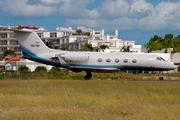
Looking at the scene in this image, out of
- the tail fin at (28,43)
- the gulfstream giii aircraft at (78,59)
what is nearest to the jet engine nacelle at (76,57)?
the gulfstream giii aircraft at (78,59)

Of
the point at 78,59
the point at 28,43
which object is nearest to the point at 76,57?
the point at 78,59

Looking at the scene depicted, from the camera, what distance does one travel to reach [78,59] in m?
29.7

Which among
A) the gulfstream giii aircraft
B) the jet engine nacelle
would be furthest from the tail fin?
the jet engine nacelle

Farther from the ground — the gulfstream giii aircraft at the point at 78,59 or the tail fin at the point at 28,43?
the tail fin at the point at 28,43

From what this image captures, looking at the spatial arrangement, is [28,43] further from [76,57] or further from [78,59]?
[78,59]

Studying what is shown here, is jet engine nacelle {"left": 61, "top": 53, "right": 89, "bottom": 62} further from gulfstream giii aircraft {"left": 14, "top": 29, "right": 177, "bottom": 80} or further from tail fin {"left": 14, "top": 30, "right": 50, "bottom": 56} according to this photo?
tail fin {"left": 14, "top": 30, "right": 50, "bottom": 56}

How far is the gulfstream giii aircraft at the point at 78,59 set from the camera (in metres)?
29.7

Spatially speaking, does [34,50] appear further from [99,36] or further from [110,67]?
[99,36]

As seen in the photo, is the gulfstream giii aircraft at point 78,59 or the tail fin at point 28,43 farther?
the tail fin at point 28,43

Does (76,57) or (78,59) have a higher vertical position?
(76,57)

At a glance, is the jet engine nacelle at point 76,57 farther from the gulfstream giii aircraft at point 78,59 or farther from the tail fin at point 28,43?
the tail fin at point 28,43

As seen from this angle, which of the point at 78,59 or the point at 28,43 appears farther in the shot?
the point at 28,43

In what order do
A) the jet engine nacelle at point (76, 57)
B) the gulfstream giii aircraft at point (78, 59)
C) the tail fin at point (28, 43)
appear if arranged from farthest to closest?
the tail fin at point (28, 43), the gulfstream giii aircraft at point (78, 59), the jet engine nacelle at point (76, 57)

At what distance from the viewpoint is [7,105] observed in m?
12.6
